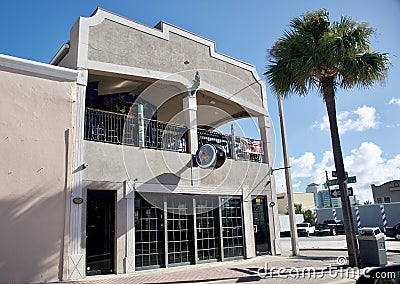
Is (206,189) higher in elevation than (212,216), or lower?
higher

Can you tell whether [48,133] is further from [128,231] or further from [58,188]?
[128,231]

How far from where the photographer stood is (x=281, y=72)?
11.6 meters

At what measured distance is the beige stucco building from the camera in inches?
360

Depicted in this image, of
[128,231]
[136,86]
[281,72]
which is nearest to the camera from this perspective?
[128,231]

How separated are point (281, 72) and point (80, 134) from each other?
21.9 ft

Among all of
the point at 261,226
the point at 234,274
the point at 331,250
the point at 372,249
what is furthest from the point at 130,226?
the point at 331,250

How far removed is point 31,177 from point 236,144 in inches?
326

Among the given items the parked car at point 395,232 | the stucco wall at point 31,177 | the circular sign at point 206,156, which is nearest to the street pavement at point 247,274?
the stucco wall at point 31,177

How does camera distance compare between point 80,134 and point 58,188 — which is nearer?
point 58,188

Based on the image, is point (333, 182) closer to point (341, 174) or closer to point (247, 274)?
point (341, 174)

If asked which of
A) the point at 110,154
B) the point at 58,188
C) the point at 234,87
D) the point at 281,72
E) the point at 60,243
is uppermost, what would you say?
the point at 234,87

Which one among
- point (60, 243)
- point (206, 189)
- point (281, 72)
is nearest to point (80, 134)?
point (60, 243)

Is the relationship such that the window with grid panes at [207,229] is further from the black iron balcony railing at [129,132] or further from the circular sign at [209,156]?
the black iron balcony railing at [129,132]

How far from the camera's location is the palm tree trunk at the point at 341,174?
10328 millimetres
